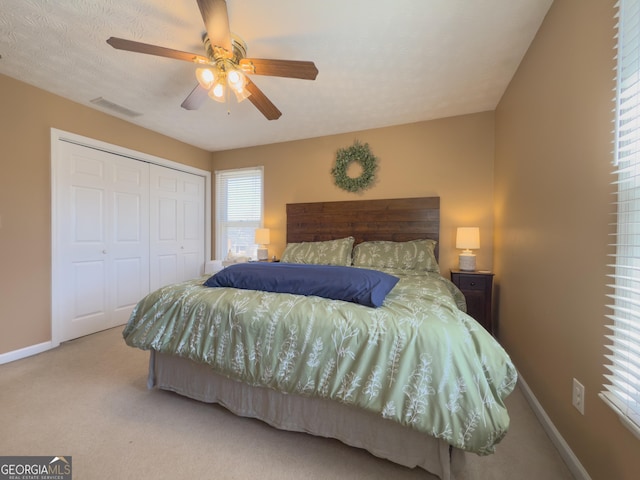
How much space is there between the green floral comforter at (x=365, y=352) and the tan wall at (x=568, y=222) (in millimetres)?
411

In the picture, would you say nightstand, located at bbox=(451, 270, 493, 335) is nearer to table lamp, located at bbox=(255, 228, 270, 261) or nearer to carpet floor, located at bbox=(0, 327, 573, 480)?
carpet floor, located at bbox=(0, 327, 573, 480)

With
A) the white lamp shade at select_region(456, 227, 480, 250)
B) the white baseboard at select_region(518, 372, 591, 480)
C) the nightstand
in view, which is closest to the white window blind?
the white baseboard at select_region(518, 372, 591, 480)

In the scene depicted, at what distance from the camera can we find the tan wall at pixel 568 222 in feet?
3.64

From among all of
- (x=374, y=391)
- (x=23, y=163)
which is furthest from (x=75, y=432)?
(x=23, y=163)

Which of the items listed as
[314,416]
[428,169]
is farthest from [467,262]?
[314,416]

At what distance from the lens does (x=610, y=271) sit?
1078 millimetres

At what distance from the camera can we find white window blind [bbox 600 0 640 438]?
3.04 feet

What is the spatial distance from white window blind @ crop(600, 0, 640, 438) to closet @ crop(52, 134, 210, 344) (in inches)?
164

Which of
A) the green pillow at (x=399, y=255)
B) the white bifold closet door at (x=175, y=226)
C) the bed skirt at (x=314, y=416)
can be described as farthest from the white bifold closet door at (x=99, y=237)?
the green pillow at (x=399, y=255)

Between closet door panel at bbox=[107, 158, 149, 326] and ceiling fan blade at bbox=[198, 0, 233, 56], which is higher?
ceiling fan blade at bbox=[198, 0, 233, 56]

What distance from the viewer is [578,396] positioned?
1.25 metres

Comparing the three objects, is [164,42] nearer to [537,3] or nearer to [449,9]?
[449,9]

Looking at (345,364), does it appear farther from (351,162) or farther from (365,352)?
(351,162)

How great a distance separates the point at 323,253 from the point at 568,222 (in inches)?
87.9
